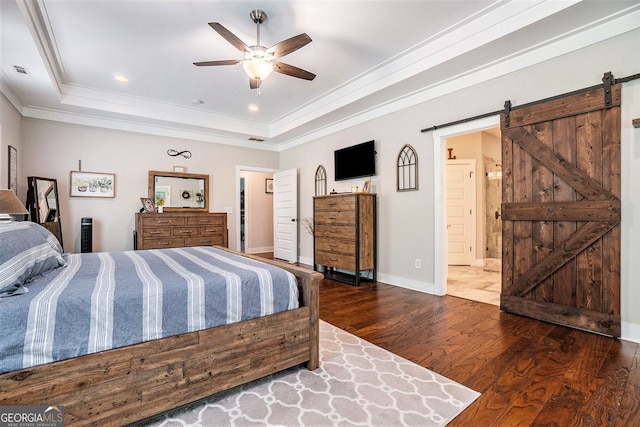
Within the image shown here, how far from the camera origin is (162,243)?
4.99 meters

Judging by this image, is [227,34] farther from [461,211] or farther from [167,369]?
[461,211]

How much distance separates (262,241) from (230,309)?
6.33 meters

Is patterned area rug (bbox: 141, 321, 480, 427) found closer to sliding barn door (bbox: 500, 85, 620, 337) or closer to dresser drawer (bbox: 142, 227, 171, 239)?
sliding barn door (bbox: 500, 85, 620, 337)

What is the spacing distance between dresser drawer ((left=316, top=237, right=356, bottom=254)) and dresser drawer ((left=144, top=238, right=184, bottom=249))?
237 cm

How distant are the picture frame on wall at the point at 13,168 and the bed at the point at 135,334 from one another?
2.72m

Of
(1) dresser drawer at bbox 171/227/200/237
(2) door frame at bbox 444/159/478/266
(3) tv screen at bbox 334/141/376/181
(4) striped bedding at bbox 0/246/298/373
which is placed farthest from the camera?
(2) door frame at bbox 444/159/478/266

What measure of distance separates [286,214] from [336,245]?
2.09 m

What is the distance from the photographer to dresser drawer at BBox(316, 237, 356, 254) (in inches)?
173

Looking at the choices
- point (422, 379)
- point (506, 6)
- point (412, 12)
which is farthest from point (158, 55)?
point (422, 379)

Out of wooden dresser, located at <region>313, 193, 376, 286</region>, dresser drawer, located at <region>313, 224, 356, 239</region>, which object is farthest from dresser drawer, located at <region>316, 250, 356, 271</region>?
dresser drawer, located at <region>313, 224, 356, 239</region>

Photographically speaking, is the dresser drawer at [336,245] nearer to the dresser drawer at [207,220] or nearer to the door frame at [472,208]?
the dresser drawer at [207,220]

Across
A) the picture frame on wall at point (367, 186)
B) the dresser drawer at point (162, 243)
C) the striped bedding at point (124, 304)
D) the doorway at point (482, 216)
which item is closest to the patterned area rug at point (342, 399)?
the striped bedding at point (124, 304)

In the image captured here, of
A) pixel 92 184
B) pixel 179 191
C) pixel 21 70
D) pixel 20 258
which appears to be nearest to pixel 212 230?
pixel 179 191

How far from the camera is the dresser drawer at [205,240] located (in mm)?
5255
